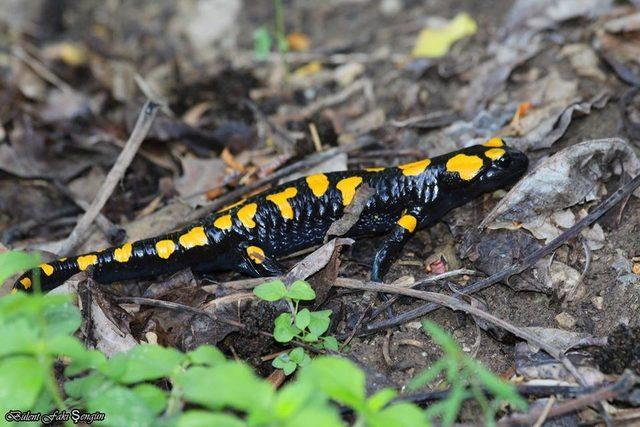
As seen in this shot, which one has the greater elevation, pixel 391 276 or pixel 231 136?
pixel 231 136

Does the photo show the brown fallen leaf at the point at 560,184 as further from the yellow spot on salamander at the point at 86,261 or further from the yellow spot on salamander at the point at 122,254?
the yellow spot on salamander at the point at 86,261

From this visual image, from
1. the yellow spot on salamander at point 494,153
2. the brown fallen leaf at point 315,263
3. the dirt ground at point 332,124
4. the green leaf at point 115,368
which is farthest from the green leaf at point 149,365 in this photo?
the yellow spot on salamander at point 494,153

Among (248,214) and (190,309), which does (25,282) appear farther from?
(248,214)

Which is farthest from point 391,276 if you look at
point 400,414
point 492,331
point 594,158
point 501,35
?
point 501,35

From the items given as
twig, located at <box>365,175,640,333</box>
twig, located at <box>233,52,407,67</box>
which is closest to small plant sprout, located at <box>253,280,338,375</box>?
twig, located at <box>365,175,640,333</box>

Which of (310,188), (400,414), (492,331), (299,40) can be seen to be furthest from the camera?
(299,40)

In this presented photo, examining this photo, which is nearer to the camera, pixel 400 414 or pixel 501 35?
pixel 400 414

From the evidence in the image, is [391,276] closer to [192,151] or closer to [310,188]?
[310,188]
